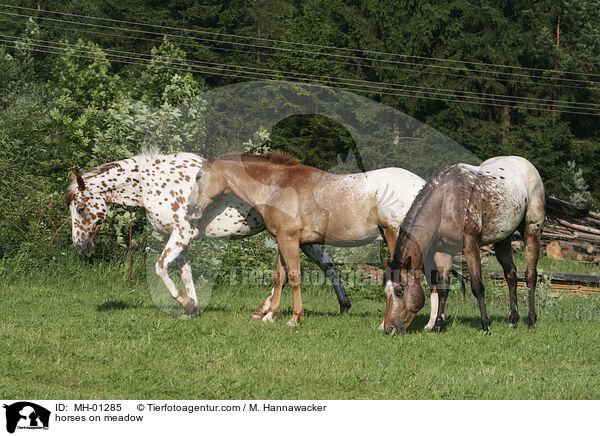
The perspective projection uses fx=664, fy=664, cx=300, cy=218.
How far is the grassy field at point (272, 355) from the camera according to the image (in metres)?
6.46

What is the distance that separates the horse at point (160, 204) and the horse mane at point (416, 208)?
209 centimetres

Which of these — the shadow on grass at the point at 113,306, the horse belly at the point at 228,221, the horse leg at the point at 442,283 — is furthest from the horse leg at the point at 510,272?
the shadow on grass at the point at 113,306

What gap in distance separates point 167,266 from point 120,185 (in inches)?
63.0

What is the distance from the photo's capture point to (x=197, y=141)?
52.0 feet

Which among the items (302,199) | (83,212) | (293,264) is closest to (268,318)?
(293,264)

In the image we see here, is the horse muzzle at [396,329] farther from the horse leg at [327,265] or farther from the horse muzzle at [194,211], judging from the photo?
A: the horse muzzle at [194,211]

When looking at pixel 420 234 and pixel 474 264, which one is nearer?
pixel 420 234

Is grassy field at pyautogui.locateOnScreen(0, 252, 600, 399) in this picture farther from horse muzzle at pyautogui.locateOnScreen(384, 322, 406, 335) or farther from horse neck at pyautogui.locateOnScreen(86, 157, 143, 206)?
horse neck at pyautogui.locateOnScreen(86, 157, 143, 206)

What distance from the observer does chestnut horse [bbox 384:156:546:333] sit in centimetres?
868

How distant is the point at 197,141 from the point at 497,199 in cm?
849

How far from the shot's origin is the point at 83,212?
1050 centimetres

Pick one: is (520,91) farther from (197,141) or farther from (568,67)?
(197,141)

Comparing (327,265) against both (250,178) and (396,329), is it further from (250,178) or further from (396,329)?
(396,329)

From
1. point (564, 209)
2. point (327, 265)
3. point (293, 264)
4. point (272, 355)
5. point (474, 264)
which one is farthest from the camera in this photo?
point (564, 209)
